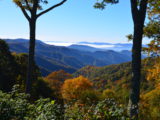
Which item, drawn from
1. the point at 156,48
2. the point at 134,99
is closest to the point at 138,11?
the point at 134,99

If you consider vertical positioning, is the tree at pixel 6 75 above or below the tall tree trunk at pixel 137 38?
below

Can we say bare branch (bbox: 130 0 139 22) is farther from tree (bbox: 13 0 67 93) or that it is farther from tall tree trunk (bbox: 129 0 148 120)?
tree (bbox: 13 0 67 93)

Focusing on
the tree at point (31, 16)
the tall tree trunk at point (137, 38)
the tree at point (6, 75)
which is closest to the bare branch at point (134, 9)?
the tall tree trunk at point (137, 38)

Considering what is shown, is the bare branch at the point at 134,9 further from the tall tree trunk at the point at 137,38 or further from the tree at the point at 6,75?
the tree at the point at 6,75

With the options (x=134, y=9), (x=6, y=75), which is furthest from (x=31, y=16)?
(x=6, y=75)

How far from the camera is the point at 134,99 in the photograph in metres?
8.26

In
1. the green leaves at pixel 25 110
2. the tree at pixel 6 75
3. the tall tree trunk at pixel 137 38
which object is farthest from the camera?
the tree at pixel 6 75

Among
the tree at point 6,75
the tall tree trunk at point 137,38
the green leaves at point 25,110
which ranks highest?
the tall tree trunk at point 137,38

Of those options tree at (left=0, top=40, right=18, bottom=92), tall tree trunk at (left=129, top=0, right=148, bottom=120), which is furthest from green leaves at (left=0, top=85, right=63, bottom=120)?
tree at (left=0, top=40, right=18, bottom=92)

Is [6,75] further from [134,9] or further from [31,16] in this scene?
[134,9]

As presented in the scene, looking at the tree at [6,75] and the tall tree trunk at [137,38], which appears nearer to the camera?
the tall tree trunk at [137,38]

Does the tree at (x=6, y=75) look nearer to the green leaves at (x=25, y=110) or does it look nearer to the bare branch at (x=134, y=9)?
the bare branch at (x=134, y=9)

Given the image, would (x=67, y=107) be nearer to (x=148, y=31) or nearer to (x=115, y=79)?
(x=148, y=31)

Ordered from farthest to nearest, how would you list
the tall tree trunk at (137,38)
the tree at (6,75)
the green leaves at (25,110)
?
the tree at (6,75)
the tall tree trunk at (137,38)
the green leaves at (25,110)
